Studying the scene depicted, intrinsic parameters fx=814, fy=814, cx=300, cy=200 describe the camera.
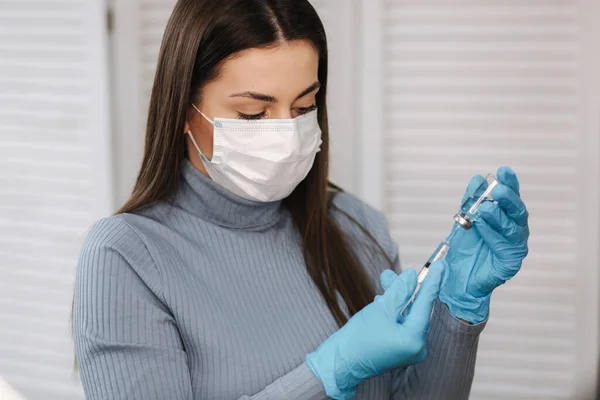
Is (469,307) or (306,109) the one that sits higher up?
(306,109)

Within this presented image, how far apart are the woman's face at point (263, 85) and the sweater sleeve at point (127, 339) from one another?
257 mm

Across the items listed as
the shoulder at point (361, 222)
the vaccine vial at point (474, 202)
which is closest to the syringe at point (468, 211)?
the vaccine vial at point (474, 202)

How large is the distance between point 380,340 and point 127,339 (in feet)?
1.18

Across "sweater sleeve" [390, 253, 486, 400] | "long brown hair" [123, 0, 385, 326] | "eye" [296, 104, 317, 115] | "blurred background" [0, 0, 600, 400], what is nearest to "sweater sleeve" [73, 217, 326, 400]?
"long brown hair" [123, 0, 385, 326]

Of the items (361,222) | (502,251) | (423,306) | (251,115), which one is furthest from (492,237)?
(251,115)

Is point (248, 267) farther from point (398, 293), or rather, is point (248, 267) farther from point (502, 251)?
point (502, 251)

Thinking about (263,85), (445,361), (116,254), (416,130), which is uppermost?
(263,85)

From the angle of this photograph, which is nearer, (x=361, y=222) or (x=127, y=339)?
(x=127, y=339)

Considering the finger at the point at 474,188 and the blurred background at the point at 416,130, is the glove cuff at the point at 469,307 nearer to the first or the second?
the finger at the point at 474,188

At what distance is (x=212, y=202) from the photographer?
4.40 feet

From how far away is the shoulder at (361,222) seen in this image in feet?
4.90

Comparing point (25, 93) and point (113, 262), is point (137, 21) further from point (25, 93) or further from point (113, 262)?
point (113, 262)

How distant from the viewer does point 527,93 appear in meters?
1.85

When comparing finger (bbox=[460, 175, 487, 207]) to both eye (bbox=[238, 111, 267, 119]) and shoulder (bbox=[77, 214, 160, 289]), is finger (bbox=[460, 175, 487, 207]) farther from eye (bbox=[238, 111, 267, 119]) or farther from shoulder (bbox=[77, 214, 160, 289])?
shoulder (bbox=[77, 214, 160, 289])
